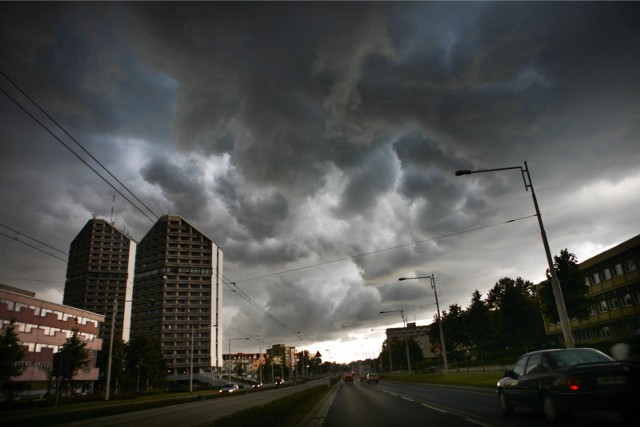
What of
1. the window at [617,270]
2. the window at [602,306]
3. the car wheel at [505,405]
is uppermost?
the window at [617,270]

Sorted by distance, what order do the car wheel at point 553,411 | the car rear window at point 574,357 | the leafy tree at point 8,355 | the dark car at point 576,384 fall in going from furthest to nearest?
the leafy tree at point 8,355 → the car rear window at point 574,357 → the car wheel at point 553,411 → the dark car at point 576,384

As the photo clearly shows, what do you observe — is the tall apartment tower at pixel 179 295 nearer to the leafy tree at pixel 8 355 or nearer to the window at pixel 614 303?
the leafy tree at pixel 8 355

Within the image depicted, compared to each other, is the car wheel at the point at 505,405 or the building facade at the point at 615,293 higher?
the building facade at the point at 615,293

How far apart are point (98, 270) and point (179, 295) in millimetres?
52326

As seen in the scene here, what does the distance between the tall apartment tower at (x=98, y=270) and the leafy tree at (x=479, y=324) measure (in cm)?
13447

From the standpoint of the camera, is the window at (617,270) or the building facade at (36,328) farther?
the building facade at (36,328)

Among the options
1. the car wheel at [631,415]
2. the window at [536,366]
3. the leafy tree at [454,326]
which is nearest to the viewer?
the car wheel at [631,415]

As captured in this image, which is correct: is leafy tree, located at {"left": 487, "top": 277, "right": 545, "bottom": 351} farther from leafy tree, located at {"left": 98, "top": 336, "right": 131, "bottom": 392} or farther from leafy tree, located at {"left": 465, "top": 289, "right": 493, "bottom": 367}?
leafy tree, located at {"left": 98, "top": 336, "right": 131, "bottom": 392}

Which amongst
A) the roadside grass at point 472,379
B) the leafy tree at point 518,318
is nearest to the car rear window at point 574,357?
the roadside grass at point 472,379

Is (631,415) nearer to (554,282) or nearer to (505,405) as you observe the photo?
(505,405)

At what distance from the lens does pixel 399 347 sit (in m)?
132

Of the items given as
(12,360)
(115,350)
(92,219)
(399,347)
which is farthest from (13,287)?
(92,219)

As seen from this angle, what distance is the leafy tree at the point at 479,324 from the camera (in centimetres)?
5991

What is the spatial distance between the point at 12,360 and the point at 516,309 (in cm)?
5605
